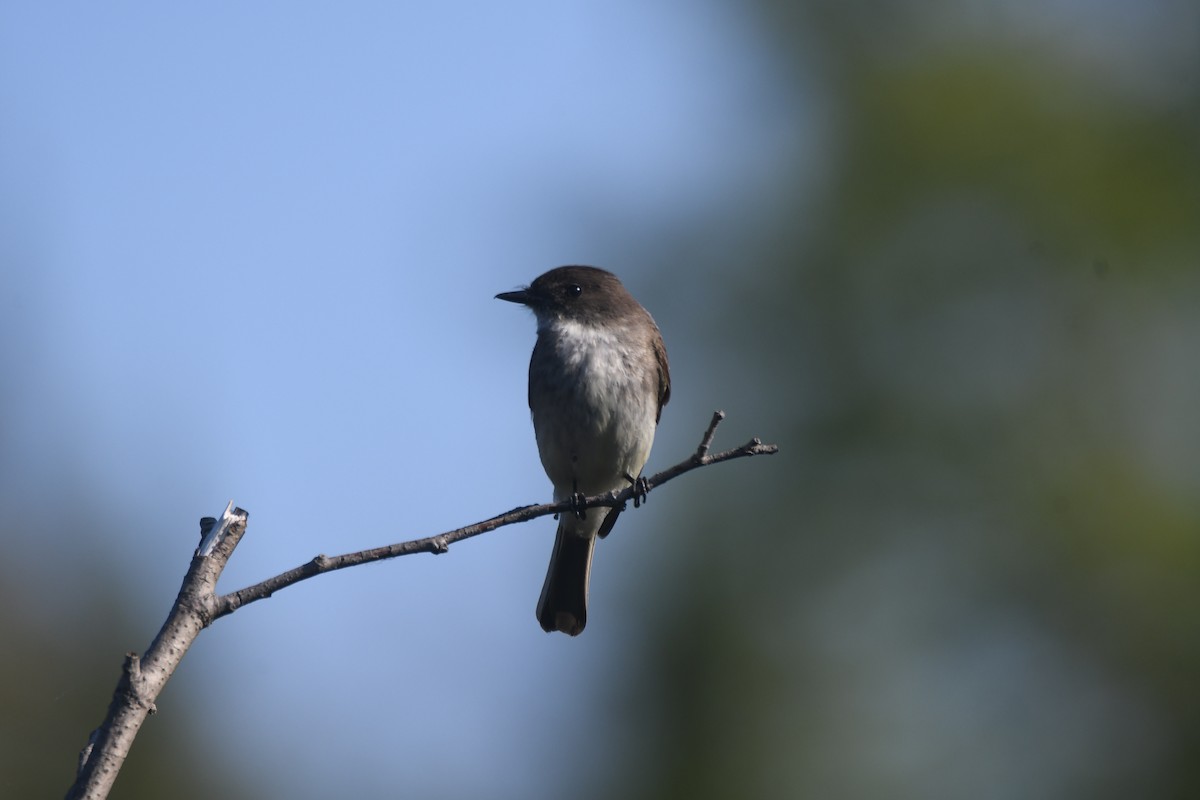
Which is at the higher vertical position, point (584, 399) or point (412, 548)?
point (584, 399)

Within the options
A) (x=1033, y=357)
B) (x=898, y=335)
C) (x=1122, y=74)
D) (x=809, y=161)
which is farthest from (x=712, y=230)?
(x=1122, y=74)

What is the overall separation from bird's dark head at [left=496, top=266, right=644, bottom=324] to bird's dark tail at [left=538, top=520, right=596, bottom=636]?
124 cm

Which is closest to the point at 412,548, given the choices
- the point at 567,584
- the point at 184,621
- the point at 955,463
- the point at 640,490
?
the point at 184,621

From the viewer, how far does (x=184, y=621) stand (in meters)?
3.45

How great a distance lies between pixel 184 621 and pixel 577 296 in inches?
220

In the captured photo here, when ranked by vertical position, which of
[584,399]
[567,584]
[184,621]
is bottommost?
[567,584]

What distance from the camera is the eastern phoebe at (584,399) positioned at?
8062 millimetres

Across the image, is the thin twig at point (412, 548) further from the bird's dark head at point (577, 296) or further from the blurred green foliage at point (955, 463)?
the blurred green foliage at point (955, 463)

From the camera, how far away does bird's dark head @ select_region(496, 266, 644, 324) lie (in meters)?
8.70

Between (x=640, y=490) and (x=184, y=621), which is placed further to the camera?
(x=640, y=490)

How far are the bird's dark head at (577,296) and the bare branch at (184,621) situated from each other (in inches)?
165

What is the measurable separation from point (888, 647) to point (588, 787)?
14.3 ft

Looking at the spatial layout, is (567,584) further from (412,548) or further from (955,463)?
(955,463)

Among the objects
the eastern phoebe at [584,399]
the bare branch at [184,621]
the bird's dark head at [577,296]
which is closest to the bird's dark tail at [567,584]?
the eastern phoebe at [584,399]
